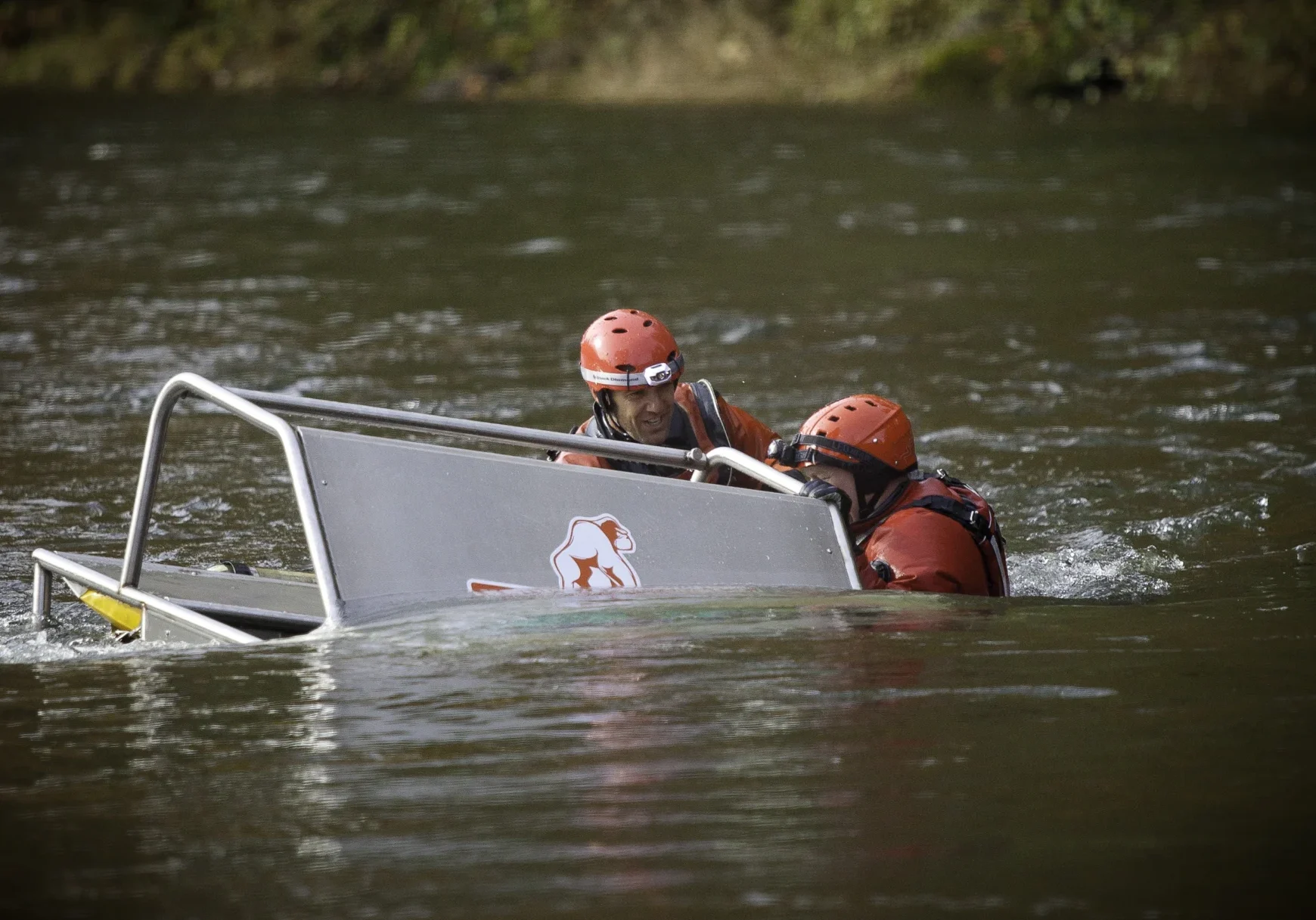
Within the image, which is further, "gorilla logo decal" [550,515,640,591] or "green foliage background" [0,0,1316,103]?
"green foliage background" [0,0,1316,103]

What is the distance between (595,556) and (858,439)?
103cm

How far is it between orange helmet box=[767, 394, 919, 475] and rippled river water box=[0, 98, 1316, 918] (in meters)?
0.53

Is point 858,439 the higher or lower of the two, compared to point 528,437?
lower

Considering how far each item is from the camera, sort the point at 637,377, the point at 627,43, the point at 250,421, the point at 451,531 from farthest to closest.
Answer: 1. the point at 627,43
2. the point at 637,377
3. the point at 451,531
4. the point at 250,421

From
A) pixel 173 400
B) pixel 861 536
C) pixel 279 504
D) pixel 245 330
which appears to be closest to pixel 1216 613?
pixel 861 536

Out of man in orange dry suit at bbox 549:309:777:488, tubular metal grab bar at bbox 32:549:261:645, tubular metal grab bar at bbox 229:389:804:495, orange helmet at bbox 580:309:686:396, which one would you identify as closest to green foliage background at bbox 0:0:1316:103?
man in orange dry suit at bbox 549:309:777:488

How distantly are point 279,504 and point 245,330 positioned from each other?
15.0 feet

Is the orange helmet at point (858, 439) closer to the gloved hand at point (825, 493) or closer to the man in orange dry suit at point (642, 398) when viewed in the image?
the gloved hand at point (825, 493)

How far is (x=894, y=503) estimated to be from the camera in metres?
6.08

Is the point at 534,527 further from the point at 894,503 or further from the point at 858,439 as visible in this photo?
the point at 894,503

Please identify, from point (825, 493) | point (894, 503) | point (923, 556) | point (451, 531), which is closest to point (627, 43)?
point (894, 503)

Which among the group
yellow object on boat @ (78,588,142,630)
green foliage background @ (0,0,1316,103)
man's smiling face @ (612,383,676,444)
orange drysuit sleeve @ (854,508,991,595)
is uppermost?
green foliage background @ (0,0,1316,103)

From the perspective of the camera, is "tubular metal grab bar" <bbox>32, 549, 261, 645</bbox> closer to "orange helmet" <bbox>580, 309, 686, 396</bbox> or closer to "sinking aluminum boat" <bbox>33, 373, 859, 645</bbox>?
"sinking aluminum boat" <bbox>33, 373, 859, 645</bbox>

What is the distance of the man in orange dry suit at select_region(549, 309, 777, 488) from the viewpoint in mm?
6543
